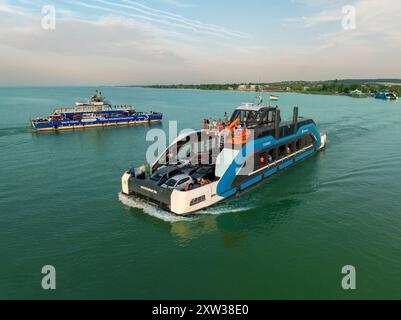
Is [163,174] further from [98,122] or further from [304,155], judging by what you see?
[98,122]

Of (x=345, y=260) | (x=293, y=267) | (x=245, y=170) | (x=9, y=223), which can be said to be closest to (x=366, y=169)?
(x=245, y=170)

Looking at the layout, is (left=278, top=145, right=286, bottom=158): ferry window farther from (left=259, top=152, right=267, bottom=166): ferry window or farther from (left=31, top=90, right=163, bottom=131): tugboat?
(left=31, top=90, right=163, bottom=131): tugboat

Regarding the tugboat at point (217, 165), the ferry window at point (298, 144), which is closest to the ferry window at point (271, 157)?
the tugboat at point (217, 165)

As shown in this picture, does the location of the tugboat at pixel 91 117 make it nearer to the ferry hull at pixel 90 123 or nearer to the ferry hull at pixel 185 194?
the ferry hull at pixel 90 123

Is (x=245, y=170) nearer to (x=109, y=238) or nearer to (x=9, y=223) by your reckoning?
(x=109, y=238)

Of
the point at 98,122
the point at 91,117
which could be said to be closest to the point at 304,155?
the point at 98,122

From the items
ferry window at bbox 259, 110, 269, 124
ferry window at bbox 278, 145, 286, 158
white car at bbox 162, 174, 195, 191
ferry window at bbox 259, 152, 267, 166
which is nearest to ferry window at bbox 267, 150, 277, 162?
ferry window at bbox 259, 152, 267, 166

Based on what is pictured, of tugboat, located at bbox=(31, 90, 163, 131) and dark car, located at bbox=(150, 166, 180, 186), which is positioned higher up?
tugboat, located at bbox=(31, 90, 163, 131)
